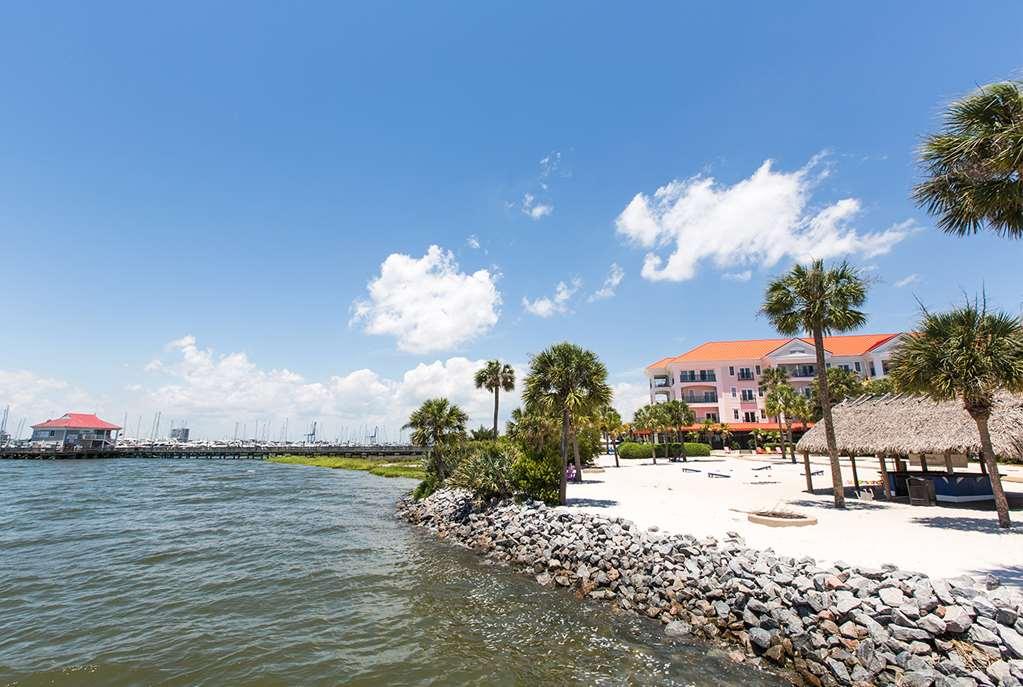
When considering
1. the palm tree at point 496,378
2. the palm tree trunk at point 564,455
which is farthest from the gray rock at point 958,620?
the palm tree at point 496,378

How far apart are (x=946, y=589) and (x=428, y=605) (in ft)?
39.0

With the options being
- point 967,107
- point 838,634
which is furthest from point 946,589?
point 967,107

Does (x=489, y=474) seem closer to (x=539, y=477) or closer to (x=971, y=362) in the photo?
(x=539, y=477)

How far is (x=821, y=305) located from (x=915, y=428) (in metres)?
6.58

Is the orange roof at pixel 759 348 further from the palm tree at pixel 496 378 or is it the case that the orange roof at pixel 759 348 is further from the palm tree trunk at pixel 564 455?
the palm tree trunk at pixel 564 455

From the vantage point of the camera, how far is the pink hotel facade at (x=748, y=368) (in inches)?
2625

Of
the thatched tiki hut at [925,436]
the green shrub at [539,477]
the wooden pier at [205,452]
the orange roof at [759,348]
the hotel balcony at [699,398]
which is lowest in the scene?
the wooden pier at [205,452]

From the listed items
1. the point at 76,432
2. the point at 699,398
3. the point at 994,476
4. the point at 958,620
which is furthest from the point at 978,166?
the point at 76,432

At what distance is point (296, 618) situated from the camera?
41.8ft

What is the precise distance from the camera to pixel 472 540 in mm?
21031

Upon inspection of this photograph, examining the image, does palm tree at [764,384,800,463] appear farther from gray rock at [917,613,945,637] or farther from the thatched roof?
gray rock at [917,613,945,637]

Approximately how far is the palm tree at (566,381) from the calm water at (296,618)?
781cm

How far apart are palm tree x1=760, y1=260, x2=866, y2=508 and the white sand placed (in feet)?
9.80

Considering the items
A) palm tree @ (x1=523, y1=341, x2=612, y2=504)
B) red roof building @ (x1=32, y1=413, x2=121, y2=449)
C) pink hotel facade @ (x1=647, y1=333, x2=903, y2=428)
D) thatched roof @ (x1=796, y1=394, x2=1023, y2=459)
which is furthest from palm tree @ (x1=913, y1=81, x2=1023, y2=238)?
red roof building @ (x1=32, y1=413, x2=121, y2=449)
